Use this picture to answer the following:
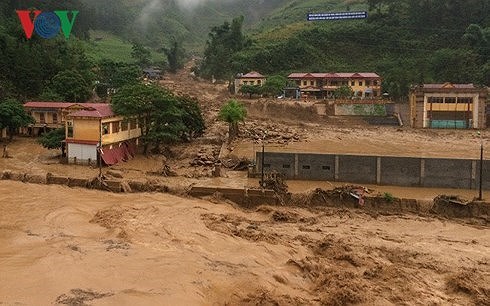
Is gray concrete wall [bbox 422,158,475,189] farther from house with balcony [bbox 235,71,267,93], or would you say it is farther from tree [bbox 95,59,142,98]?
house with balcony [bbox 235,71,267,93]

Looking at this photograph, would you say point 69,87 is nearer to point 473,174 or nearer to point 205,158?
point 205,158

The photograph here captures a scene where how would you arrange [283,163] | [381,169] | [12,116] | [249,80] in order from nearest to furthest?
1. [381,169]
2. [283,163]
3. [12,116]
4. [249,80]

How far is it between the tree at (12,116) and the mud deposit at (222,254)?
11.9 meters

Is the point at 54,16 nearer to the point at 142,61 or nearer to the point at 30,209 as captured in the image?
the point at 30,209

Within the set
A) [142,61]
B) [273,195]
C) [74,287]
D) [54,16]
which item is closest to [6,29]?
[54,16]

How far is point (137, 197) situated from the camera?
81.7ft

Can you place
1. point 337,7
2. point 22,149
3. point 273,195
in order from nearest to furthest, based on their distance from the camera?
point 273,195, point 22,149, point 337,7

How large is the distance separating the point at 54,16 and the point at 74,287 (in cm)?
3190

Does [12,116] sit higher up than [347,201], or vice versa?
[12,116]

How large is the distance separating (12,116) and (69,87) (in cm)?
859

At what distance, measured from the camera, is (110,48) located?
89.5 m

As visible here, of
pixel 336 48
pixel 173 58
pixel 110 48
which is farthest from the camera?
pixel 110 48

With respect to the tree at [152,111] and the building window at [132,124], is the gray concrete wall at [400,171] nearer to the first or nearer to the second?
the tree at [152,111]

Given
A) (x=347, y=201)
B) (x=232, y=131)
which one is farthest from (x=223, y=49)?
(x=347, y=201)
